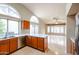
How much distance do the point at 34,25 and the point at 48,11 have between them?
0.45 m

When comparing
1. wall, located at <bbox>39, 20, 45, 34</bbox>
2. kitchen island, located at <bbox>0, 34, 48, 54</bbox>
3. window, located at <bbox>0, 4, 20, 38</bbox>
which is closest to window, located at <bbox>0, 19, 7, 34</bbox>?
window, located at <bbox>0, 4, 20, 38</bbox>

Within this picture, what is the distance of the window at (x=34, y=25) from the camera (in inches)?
84.4

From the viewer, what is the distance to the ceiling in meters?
1.98

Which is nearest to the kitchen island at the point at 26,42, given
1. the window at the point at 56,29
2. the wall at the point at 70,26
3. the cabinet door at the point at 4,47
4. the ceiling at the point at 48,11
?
the cabinet door at the point at 4,47

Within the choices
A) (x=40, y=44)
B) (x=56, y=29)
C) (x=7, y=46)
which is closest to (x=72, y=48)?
(x=56, y=29)

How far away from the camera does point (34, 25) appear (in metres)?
2.23

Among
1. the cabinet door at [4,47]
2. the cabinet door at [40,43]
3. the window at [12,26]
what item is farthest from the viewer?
the cabinet door at [40,43]

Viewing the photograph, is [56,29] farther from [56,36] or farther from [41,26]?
[41,26]

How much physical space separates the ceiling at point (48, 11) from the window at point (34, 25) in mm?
119

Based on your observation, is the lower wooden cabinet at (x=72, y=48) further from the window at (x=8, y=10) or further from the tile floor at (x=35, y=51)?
the window at (x=8, y=10)

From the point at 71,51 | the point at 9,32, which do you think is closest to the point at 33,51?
the point at 9,32

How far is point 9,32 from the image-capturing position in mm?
2043

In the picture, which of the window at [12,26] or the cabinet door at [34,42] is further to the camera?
the cabinet door at [34,42]
